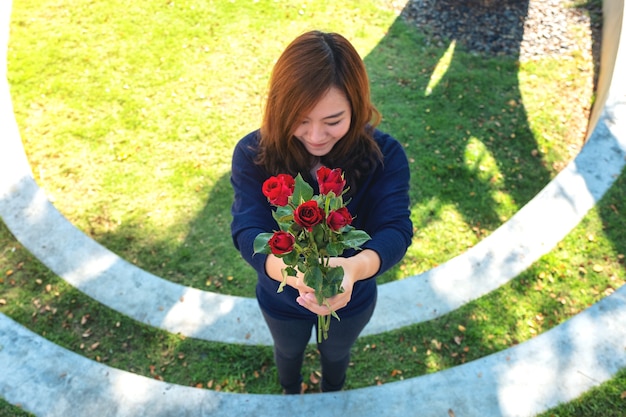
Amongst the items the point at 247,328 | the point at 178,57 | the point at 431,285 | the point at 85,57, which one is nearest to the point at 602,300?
the point at 431,285

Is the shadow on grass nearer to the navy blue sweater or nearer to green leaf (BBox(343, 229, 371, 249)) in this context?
the navy blue sweater

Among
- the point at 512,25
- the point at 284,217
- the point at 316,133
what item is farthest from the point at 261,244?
the point at 512,25

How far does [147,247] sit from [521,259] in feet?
12.6

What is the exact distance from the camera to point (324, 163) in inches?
98.4

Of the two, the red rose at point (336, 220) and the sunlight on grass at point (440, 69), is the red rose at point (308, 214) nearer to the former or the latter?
the red rose at point (336, 220)

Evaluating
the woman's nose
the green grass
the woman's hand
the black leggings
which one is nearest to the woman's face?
the woman's nose

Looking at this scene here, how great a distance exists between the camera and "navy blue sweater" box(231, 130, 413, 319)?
7.64 ft

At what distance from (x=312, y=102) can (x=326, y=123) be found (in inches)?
5.5

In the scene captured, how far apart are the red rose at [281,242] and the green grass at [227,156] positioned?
282cm

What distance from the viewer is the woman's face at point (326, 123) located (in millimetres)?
2188

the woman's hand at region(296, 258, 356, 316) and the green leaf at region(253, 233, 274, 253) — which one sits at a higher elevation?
the green leaf at region(253, 233, 274, 253)

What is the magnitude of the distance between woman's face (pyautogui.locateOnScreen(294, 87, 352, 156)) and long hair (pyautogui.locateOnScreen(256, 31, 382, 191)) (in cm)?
3

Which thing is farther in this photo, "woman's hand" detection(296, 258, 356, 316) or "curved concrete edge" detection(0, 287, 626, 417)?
"curved concrete edge" detection(0, 287, 626, 417)

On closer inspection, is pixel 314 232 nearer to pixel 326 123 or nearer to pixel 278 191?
pixel 278 191
